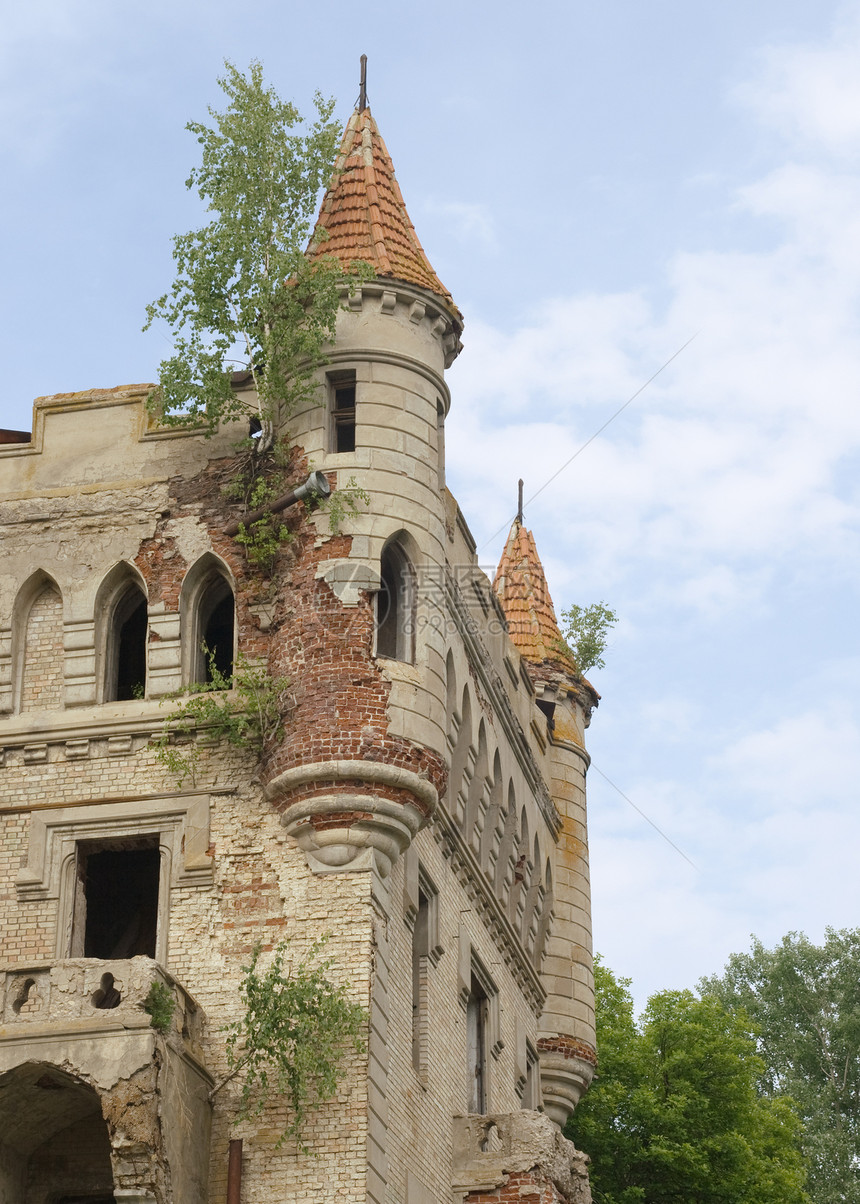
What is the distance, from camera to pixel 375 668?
22.3 m

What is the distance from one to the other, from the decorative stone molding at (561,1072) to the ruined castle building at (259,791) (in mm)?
4347

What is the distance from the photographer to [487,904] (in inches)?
1075

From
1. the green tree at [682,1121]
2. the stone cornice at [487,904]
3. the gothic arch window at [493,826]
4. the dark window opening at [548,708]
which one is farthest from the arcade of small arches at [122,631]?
the green tree at [682,1121]

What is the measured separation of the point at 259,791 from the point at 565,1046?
11.1 m

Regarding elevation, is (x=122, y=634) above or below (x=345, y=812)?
above

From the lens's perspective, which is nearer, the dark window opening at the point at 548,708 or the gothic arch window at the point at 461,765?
the gothic arch window at the point at 461,765

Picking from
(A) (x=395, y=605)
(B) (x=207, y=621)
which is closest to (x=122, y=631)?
(B) (x=207, y=621)

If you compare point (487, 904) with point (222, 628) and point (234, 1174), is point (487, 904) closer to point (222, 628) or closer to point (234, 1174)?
point (222, 628)

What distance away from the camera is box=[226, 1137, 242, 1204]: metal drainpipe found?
20.2m

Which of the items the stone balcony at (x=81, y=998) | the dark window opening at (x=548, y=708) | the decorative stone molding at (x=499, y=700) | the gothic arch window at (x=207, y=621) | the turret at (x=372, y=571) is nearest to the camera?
the stone balcony at (x=81, y=998)

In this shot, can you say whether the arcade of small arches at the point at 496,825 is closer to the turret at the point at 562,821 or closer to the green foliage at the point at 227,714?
the turret at the point at 562,821

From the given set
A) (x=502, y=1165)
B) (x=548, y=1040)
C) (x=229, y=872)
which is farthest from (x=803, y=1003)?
(x=229, y=872)

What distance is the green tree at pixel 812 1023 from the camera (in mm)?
50531

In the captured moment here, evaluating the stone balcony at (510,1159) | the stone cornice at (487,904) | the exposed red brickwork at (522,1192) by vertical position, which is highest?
the stone cornice at (487,904)
